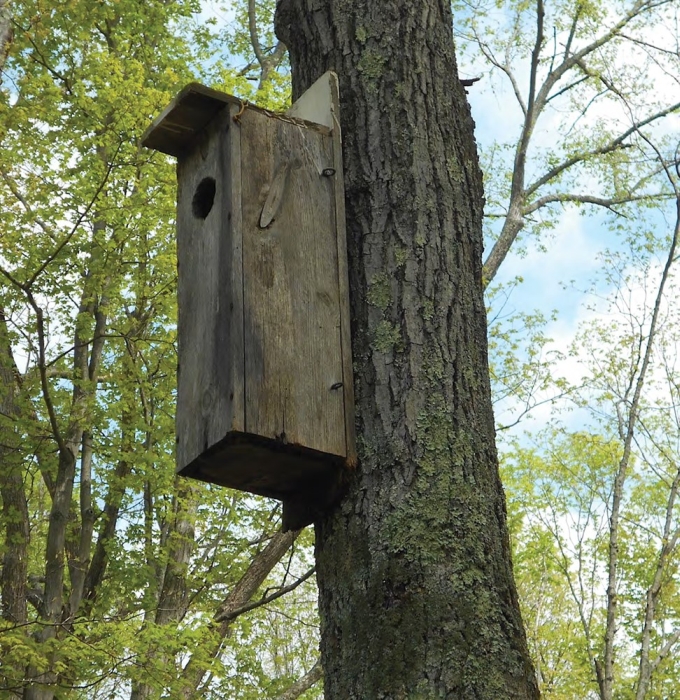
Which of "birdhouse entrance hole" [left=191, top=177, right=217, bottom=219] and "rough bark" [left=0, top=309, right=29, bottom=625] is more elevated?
"rough bark" [left=0, top=309, right=29, bottom=625]

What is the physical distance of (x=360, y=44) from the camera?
2.40m

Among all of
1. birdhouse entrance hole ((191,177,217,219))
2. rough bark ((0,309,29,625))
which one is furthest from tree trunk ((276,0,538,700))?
rough bark ((0,309,29,625))

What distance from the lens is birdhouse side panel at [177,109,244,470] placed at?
6.62ft

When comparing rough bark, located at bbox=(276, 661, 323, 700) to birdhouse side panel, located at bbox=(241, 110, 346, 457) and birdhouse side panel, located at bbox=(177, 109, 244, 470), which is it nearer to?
birdhouse side panel, located at bbox=(177, 109, 244, 470)

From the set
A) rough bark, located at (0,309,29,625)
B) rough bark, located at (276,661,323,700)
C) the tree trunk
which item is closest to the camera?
the tree trunk

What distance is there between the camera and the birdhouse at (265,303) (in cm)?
199

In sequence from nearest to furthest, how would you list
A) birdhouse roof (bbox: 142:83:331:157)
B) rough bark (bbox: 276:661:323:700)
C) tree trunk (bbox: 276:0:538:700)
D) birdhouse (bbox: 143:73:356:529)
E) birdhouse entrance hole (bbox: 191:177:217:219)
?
tree trunk (bbox: 276:0:538:700) < birdhouse (bbox: 143:73:356:529) < birdhouse roof (bbox: 142:83:331:157) < birdhouse entrance hole (bbox: 191:177:217:219) < rough bark (bbox: 276:661:323:700)

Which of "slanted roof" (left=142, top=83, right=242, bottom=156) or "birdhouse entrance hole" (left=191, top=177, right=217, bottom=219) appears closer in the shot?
"slanted roof" (left=142, top=83, right=242, bottom=156)

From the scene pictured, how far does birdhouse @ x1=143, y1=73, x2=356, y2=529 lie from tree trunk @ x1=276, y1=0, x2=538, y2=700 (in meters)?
0.06

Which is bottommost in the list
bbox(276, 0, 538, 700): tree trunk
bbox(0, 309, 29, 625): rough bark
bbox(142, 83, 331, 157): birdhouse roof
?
bbox(276, 0, 538, 700): tree trunk

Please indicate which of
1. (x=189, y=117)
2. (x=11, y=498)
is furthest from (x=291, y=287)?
(x=11, y=498)

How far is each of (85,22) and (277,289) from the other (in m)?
7.07

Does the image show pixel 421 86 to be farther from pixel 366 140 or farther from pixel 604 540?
pixel 604 540

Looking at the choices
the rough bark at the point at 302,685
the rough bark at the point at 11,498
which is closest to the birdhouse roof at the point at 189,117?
the rough bark at the point at 11,498
